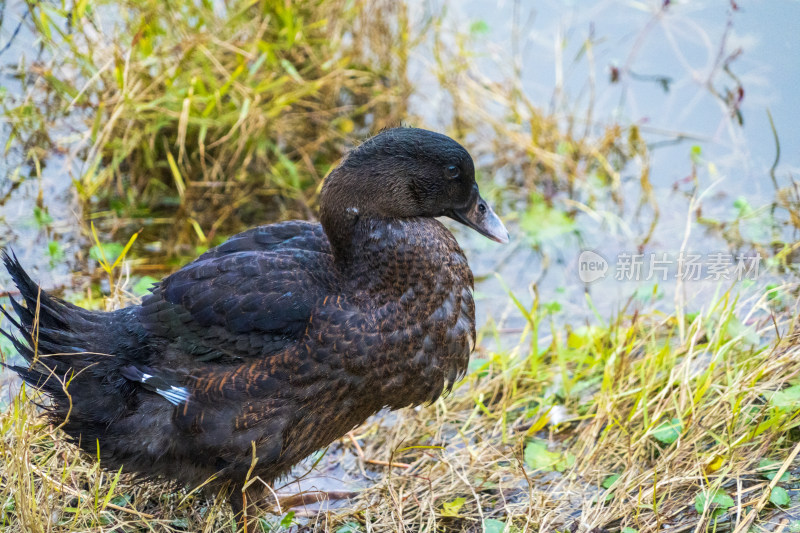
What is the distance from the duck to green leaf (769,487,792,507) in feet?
3.45

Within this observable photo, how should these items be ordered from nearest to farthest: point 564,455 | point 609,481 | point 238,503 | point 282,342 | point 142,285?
point 282,342
point 238,503
point 609,481
point 564,455
point 142,285

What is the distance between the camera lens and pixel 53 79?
4109mm

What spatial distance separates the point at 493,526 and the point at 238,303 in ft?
3.65

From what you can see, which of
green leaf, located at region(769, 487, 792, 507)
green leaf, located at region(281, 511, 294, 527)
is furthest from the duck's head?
green leaf, located at region(769, 487, 792, 507)

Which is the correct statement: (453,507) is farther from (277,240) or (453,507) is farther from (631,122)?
(631,122)

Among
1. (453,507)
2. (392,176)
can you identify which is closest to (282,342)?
(392,176)

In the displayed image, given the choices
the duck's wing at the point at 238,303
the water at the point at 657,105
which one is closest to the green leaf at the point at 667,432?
the water at the point at 657,105

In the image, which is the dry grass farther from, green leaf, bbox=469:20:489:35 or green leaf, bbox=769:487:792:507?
green leaf, bbox=469:20:489:35

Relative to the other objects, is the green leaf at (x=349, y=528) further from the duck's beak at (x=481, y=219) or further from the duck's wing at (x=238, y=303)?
the duck's beak at (x=481, y=219)

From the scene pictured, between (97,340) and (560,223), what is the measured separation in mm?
2631

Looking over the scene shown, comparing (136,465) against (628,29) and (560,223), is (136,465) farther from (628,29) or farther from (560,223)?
(628,29)

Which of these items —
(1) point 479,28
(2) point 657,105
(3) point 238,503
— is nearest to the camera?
(3) point 238,503

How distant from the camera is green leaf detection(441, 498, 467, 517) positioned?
2893mm

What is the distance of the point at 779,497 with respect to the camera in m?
2.62
